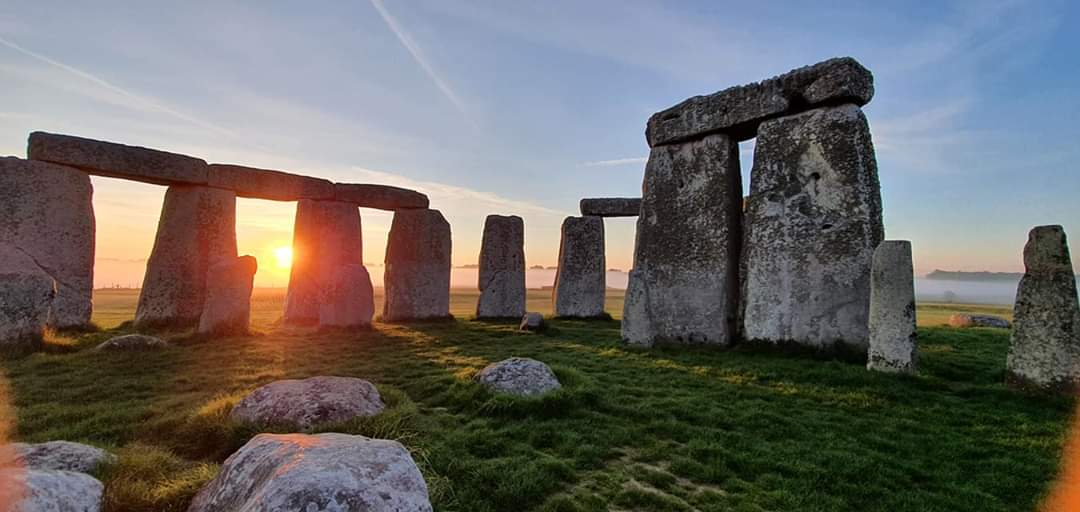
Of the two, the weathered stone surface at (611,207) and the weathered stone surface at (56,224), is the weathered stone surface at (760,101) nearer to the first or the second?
the weathered stone surface at (611,207)

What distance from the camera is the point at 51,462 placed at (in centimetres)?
293

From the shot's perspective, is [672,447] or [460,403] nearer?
[672,447]

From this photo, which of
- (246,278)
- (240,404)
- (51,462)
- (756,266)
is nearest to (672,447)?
(240,404)

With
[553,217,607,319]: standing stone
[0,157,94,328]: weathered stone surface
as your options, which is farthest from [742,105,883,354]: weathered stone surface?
[0,157,94,328]: weathered stone surface

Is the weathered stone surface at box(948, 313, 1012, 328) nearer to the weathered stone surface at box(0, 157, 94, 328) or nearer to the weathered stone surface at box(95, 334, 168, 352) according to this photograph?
the weathered stone surface at box(95, 334, 168, 352)

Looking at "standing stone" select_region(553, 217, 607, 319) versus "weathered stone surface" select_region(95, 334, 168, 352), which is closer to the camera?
"weathered stone surface" select_region(95, 334, 168, 352)

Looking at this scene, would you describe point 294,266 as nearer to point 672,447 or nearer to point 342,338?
point 342,338

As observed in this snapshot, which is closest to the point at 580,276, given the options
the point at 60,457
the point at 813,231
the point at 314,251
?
the point at 314,251

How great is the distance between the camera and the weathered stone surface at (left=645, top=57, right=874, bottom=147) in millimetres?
8156

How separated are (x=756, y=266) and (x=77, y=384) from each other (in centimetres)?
958

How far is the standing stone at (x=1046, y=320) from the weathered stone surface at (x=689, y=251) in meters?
3.84

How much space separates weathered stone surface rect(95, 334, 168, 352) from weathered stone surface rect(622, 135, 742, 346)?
7894 millimetres

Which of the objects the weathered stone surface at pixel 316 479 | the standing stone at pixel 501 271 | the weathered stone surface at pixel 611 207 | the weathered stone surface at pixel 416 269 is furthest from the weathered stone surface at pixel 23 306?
the weathered stone surface at pixel 611 207

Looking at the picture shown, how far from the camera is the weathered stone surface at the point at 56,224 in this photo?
10109 millimetres
